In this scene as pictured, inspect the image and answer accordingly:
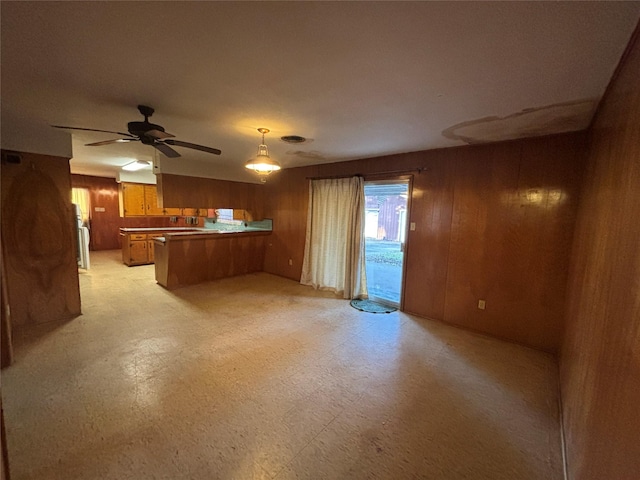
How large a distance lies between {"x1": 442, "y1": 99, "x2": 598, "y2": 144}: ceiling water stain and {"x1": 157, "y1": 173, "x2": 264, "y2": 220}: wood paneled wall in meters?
4.37

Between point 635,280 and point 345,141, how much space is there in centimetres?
282

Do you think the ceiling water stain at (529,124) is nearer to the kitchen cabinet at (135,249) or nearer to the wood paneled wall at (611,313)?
the wood paneled wall at (611,313)

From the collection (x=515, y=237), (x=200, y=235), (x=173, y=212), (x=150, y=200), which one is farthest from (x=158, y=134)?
(x=173, y=212)

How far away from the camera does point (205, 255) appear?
528 centimetres

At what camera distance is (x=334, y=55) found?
1522 mm

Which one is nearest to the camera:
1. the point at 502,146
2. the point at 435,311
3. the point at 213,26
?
the point at 213,26

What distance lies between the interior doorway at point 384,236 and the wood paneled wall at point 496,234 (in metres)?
0.42

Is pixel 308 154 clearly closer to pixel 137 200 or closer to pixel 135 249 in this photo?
pixel 135 249

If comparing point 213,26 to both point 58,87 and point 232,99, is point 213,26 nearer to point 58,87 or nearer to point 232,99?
point 232,99

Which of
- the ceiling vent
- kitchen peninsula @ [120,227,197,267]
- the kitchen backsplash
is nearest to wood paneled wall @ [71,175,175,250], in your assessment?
the kitchen backsplash

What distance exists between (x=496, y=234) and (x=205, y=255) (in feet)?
15.8

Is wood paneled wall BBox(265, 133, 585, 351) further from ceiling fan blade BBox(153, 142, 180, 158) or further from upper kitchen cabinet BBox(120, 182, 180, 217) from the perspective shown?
upper kitchen cabinet BBox(120, 182, 180, 217)

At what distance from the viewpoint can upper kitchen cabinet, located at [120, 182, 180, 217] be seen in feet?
22.8

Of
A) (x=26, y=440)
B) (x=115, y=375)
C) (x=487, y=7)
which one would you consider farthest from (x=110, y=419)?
(x=487, y=7)
